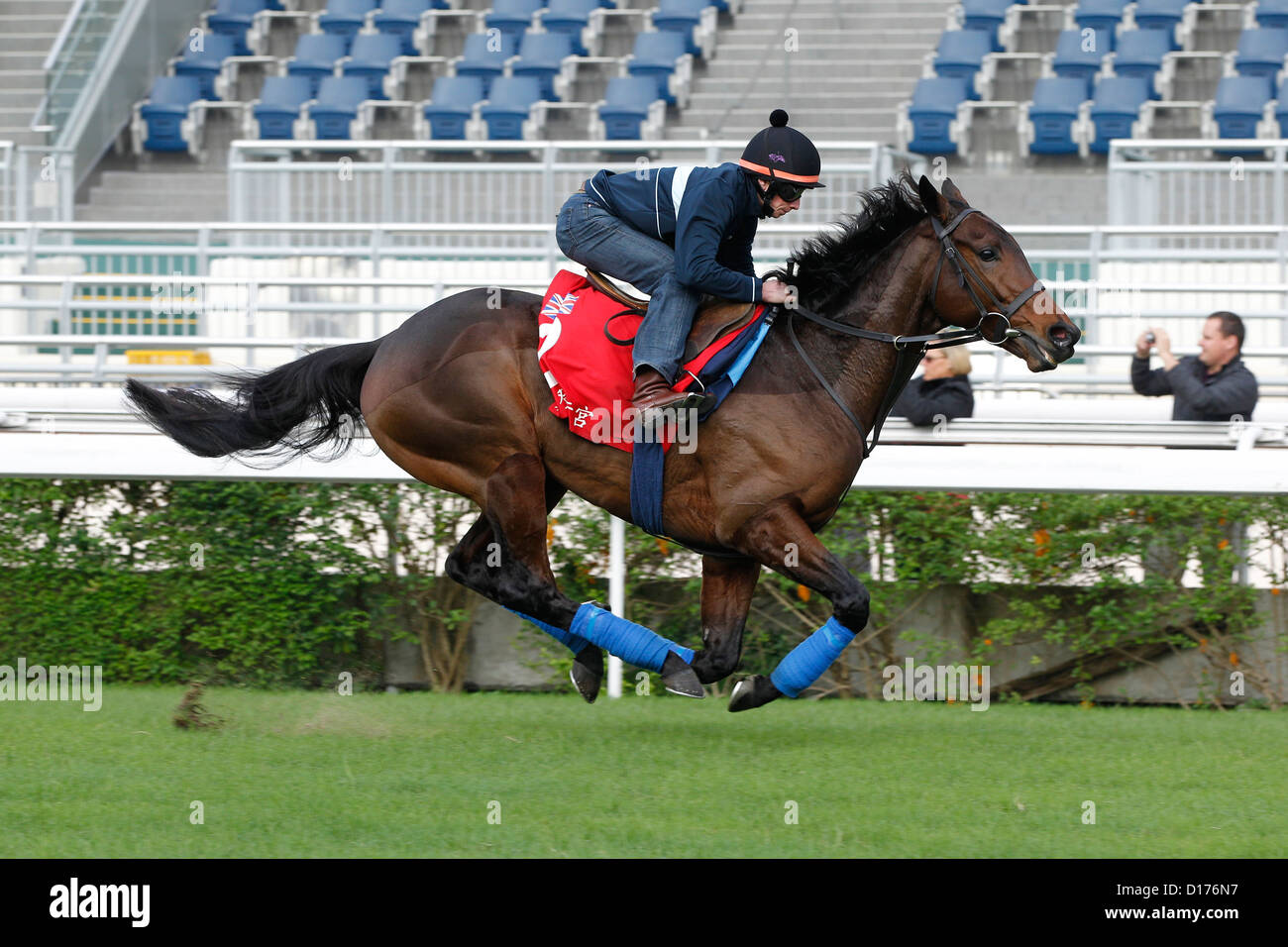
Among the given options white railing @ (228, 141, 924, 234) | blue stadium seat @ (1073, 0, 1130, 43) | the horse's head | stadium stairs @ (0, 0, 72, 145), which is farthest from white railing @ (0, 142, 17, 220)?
blue stadium seat @ (1073, 0, 1130, 43)

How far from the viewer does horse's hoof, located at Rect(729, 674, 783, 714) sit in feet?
15.6

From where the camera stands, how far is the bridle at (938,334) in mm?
4762

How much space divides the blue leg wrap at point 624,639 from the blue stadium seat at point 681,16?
12.6 m

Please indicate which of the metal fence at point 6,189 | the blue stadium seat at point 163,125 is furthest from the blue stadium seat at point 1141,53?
the metal fence at point 6,189

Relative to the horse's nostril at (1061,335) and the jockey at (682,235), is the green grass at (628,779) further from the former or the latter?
the horse's nostril at (1061,335)

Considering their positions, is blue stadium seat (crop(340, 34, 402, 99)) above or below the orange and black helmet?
above

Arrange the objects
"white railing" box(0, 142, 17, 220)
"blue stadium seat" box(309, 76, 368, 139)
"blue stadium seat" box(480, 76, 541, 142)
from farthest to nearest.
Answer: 1. "blue stadium seat" box(309, 76, 368, 139)
2. "blue stadium seat" box(480, 76, 541, 142)
3. "white railing" box(0, 142, 17, 220)

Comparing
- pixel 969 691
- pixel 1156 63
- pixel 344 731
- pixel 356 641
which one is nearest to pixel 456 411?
pixel 344 731

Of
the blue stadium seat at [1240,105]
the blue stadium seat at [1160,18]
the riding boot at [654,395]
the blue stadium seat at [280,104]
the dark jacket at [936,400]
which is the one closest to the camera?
the riding boot at [654,395]

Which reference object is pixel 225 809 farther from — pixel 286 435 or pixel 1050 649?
pixel 1050 649

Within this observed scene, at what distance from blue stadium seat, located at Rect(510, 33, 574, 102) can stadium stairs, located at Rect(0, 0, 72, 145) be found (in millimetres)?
4841

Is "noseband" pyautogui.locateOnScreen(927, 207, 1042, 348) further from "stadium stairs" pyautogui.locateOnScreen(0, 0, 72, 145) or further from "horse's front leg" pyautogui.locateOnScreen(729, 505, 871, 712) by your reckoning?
"stadium stairs" pyautogui.locateOnScreen(0, 0, 72, 145)

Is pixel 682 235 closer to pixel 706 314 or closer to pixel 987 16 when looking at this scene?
pixel 706 314

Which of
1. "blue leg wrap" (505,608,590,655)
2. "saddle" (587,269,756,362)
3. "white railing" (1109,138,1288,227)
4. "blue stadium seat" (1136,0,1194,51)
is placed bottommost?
"blue leg wrap" (505,608,590,655)
